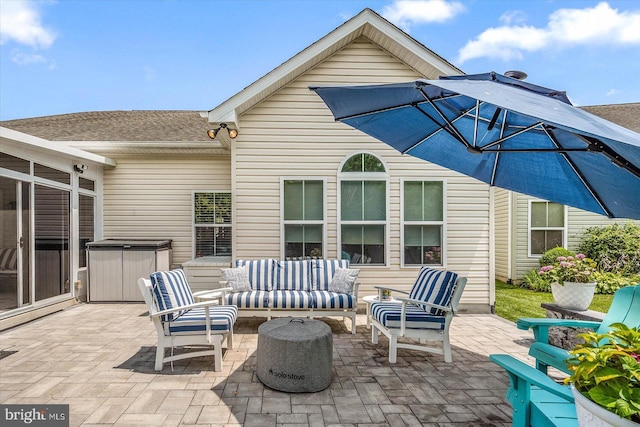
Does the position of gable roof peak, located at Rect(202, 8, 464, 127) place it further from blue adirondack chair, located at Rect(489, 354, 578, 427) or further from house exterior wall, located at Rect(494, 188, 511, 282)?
house exterior wall, located at Rect(494, 188, 511, 282)

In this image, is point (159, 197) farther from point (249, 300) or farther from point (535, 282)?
point (535, 282)

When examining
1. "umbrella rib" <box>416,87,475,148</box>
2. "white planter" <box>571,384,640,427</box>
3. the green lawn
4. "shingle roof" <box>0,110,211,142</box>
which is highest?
"shingle roof" <box>0,110,211,142</box>

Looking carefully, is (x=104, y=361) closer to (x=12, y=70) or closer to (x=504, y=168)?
(x=504, y=168)

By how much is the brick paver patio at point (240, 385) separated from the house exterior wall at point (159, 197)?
288cm

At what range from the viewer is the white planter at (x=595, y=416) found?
1183mm

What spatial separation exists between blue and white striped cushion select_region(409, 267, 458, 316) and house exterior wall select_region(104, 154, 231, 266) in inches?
192

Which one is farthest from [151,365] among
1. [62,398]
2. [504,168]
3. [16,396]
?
[504,168]

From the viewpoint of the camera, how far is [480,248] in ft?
21.5

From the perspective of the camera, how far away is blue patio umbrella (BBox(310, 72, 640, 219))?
104 inches

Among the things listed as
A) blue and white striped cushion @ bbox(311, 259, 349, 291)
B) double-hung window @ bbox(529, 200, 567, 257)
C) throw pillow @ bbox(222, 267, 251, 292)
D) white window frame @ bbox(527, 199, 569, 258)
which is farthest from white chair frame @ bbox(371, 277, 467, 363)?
double-hung window @ bbox(529, 200, 567, 257)

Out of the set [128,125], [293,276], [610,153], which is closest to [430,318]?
[293,276]

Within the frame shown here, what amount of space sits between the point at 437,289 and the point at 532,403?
2.25 meters

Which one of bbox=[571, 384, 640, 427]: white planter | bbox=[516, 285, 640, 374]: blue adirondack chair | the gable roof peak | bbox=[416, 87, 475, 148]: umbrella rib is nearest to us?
bbox=[571, 384, 640, 427]: white planter

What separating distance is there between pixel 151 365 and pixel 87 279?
418cm
